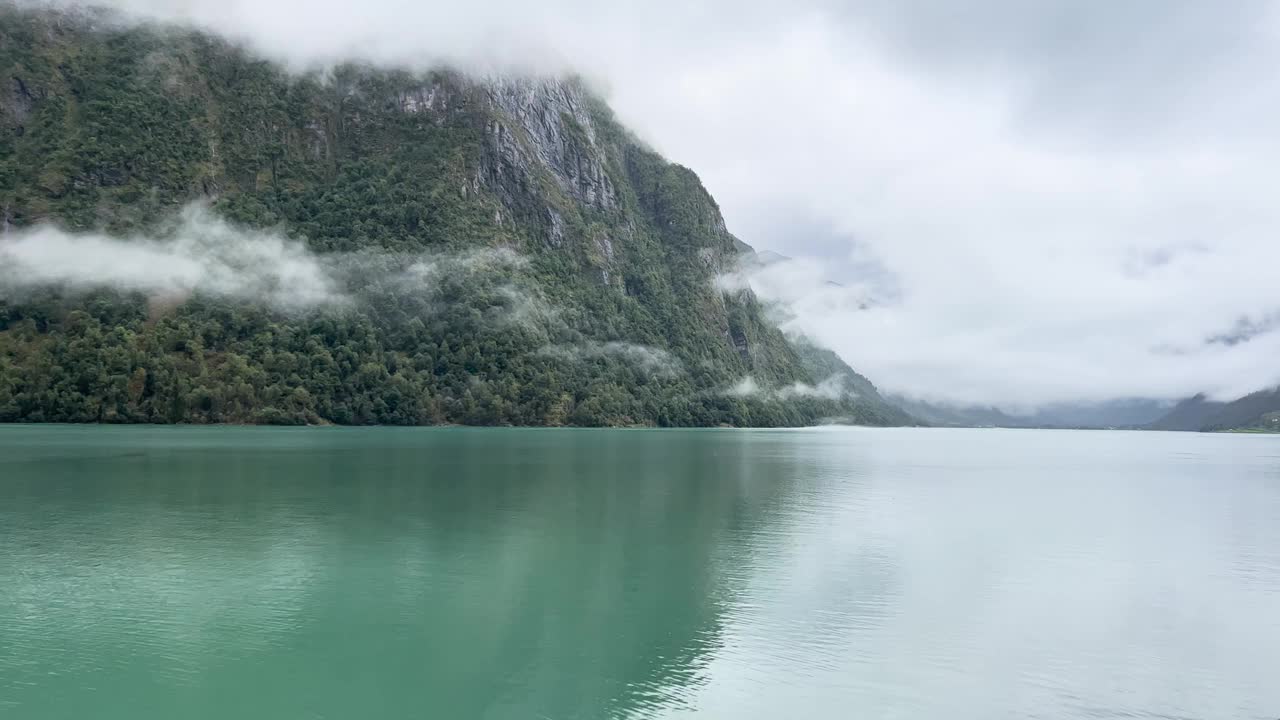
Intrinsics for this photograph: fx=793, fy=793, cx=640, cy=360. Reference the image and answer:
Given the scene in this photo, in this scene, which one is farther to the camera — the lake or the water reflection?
the lake

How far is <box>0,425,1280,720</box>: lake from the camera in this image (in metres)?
19.7

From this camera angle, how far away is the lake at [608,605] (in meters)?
19.7

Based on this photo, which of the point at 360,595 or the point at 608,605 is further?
the point at 360,595

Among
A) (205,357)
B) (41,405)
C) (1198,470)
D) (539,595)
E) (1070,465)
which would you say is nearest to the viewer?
(539,595)

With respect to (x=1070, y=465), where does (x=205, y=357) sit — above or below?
above

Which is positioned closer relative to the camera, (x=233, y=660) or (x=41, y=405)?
(x=233, y=660)

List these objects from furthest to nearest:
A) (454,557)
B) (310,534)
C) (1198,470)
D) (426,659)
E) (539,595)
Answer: (1198,470)
(310,534)
(454,557)
(539,595)
(426,659)

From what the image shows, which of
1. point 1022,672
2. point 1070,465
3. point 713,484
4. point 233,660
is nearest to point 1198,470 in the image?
point 1070,465

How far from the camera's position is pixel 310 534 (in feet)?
126

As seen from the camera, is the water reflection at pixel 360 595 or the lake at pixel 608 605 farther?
the lake at pixel 608 605

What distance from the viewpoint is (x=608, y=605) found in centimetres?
Answer: 2742

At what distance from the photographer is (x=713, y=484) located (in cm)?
6781

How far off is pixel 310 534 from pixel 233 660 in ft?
59.8

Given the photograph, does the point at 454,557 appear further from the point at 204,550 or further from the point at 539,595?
the point at 204,550
